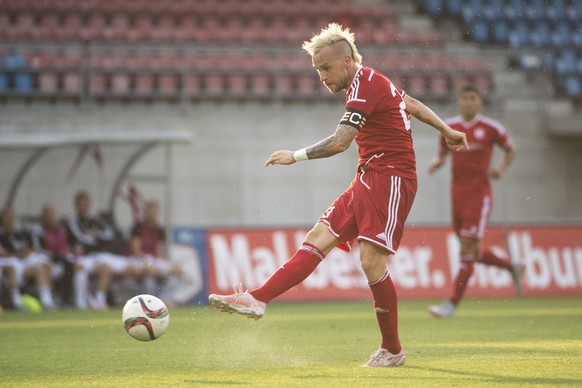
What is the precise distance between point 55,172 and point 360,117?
1204 cm

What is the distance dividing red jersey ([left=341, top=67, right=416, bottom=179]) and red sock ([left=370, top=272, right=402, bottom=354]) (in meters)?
0.75

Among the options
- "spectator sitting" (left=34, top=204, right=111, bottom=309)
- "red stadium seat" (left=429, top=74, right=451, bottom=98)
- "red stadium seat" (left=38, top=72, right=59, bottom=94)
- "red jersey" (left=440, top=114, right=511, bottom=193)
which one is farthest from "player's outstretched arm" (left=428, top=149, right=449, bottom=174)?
"red stadium seat" (left=38, top=72, right=59, bottom=94)

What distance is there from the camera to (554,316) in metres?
12.0

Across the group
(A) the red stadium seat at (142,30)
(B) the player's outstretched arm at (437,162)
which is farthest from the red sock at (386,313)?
(A) the red stadium seat at (142,30)

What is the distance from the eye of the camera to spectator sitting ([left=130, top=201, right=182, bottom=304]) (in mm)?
15953

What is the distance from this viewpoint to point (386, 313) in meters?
6.94

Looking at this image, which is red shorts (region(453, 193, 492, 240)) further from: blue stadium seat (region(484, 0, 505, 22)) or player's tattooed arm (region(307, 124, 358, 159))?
blue stadium seat (region(484, 0, 505, 22))

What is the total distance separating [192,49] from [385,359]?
13573mm

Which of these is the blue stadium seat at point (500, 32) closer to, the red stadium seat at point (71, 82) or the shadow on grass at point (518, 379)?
the red stadium seat at point (71, 82)

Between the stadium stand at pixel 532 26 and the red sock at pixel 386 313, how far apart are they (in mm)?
15980

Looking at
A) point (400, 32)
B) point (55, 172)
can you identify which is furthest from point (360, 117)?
point (400, 32)

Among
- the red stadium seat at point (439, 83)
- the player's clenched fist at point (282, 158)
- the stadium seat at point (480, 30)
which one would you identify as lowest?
the player's clenched fist at point (282, 158)

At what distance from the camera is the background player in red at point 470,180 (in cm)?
1169

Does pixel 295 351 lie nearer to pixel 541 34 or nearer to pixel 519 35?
pixel 519 35
